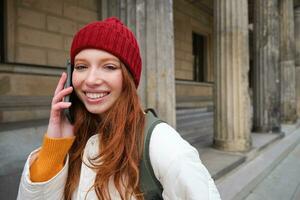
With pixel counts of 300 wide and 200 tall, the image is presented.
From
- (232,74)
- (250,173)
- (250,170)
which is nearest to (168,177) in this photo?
(250,173)

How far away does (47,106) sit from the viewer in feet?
18.6

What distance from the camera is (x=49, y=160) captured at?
3.60 ft

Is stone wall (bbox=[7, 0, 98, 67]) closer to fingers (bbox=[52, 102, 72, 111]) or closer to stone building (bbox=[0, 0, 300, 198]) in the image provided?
stone building (bbox=[0, 0, 300, 198])

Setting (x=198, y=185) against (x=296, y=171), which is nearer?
(x=198, y=185)

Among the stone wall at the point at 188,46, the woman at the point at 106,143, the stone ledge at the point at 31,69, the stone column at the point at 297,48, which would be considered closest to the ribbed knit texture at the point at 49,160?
the woman at the point at 106,143

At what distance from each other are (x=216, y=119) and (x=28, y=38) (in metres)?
4.31

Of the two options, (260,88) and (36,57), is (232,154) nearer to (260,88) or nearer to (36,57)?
(260,88)

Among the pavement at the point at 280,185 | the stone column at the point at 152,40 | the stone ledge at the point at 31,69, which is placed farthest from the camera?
the stone ledge at the point at 31,69

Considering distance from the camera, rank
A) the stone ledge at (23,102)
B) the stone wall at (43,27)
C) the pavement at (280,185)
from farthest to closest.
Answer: the stone wall at (43,27)
the stone ledge at (23,102)
the pavement at (280,185)

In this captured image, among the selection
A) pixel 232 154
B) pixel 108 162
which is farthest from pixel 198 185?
pixel 232 154

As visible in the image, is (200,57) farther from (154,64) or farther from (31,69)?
(154,64)

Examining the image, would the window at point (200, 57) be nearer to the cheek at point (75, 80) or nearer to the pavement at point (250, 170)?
the pavement at point (250, 170)

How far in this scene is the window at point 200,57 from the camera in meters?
13.7

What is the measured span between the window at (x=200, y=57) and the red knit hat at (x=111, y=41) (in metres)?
12.8
